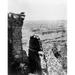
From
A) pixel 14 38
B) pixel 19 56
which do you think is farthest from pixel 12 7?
pixel 19 56

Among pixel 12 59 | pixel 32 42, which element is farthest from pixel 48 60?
pixel 12 59

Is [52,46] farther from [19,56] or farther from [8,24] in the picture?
[8,24]

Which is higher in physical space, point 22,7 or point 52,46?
point 22,7

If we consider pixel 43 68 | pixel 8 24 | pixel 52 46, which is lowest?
pixel 43 68

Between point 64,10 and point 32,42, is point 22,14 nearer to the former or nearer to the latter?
point 32,42
